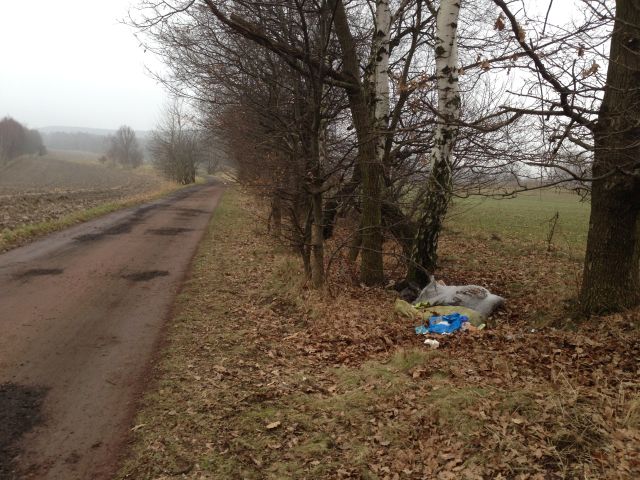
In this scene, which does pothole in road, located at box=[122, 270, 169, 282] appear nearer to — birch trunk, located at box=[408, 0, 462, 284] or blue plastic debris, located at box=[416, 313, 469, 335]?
birch trunk, located at box=[408, 0, 462, 284]

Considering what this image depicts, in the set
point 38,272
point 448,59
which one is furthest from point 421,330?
point 38,272

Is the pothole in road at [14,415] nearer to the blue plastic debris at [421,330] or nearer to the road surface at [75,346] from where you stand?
the road surface at [75,346]

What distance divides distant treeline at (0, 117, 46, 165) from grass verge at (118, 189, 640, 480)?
100293mm

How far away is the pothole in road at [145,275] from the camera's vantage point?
988 cm

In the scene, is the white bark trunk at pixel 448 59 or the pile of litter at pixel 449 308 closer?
the pile of litter at pixel 449 308

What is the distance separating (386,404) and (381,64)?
250 inches

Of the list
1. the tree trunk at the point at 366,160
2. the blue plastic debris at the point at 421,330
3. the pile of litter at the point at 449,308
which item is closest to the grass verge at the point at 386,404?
the blue plastic debris at the point at 421,330

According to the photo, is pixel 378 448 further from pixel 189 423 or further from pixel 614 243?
pixel 614 243

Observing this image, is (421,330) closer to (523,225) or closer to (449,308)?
(449,308)

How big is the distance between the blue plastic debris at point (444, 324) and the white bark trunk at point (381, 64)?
337 cm

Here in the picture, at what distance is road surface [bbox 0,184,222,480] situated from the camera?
13.5 feet

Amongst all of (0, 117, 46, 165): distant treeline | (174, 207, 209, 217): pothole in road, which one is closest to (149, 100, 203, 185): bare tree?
(174, 207, 209, 217): pothole in road

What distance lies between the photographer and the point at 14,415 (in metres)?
4.55

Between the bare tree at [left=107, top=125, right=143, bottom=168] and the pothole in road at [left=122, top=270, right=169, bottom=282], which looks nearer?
the pothole in road at [left=122, top=270, right=169, bottom=282]
